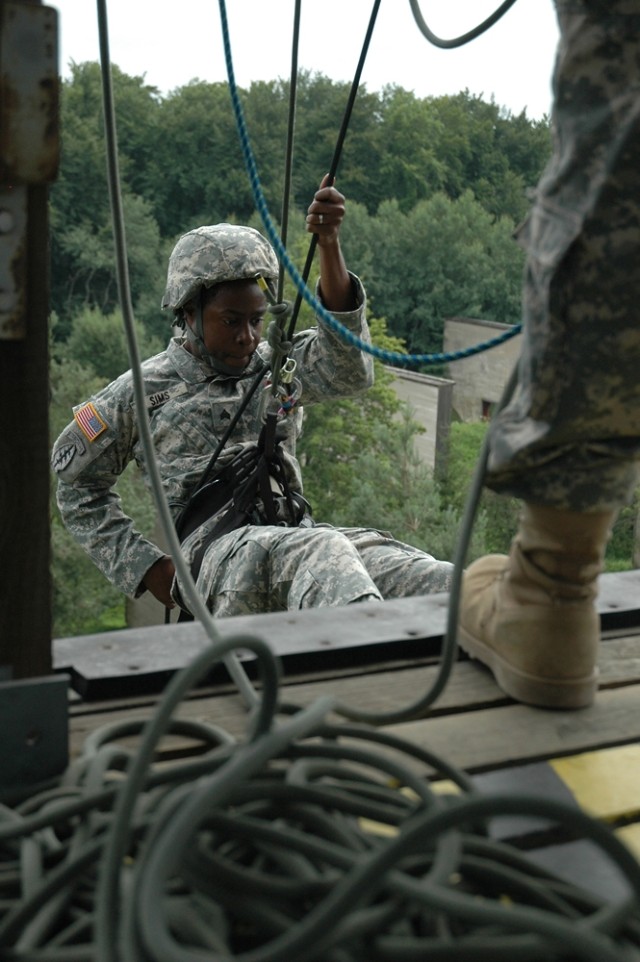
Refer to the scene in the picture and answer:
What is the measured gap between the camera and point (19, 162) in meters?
1.23

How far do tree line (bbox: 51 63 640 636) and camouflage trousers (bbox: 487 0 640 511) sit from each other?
26.7m

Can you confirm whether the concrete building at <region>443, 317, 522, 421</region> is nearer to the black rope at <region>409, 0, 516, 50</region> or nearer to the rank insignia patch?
the rank insignia patch

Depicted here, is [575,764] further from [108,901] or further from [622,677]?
[108,901]

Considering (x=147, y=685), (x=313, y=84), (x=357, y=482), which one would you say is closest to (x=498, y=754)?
(x=147, y=685)

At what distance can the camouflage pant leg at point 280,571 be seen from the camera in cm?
255

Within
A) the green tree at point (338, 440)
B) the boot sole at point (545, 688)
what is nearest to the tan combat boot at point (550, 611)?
the boot sole at point (545, 688)

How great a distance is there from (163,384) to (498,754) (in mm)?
1928

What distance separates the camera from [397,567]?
278cm

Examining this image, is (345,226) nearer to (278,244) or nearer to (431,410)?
(431,410)

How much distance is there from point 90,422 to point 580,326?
6.50 ft

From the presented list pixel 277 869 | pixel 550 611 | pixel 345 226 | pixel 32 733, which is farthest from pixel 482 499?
pixel 277 869

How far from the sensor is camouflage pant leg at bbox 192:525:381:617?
8.37 feet

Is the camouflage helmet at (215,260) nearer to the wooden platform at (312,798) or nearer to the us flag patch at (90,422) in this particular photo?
the us flag patch at (90,422)

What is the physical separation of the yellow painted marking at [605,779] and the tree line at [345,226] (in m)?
26.7
